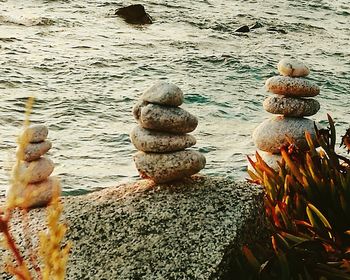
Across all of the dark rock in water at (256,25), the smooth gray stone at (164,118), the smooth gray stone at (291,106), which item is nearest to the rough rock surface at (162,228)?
the smooth gray stone at (164,118)

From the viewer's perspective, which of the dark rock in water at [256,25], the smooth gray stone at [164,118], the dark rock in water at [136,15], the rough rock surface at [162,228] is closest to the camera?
the rough rock surface at [162,228]

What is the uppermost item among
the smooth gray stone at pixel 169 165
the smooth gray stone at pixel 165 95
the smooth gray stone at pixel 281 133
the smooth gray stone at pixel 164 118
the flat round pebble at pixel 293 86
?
the smooth gray stone at pixel 165 95

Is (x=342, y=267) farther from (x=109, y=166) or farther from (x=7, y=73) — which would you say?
(x=7, y=73)

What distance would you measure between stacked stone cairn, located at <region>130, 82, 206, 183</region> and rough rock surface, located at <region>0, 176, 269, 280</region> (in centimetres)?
11

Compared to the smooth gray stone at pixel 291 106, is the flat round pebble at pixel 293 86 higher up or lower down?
higher up

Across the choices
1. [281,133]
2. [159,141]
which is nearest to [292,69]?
[281,133]

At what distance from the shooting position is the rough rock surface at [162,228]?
3689mm

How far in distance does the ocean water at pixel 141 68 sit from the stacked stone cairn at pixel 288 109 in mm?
2191

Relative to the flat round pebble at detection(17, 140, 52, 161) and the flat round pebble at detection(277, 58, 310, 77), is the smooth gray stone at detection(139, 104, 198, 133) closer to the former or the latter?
the flat round pebble at detection(17, 140, 52, 161)

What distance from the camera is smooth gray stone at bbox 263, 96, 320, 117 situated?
5582 millimetres

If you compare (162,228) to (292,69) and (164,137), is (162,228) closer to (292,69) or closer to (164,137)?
(164,137)

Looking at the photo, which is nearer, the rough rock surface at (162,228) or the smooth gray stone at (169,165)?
the rough rock surface at (162,228)

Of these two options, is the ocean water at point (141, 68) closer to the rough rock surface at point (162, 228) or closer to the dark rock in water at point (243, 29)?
the dark rock in water at point (243, 29)

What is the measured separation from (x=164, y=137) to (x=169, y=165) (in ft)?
0.56
